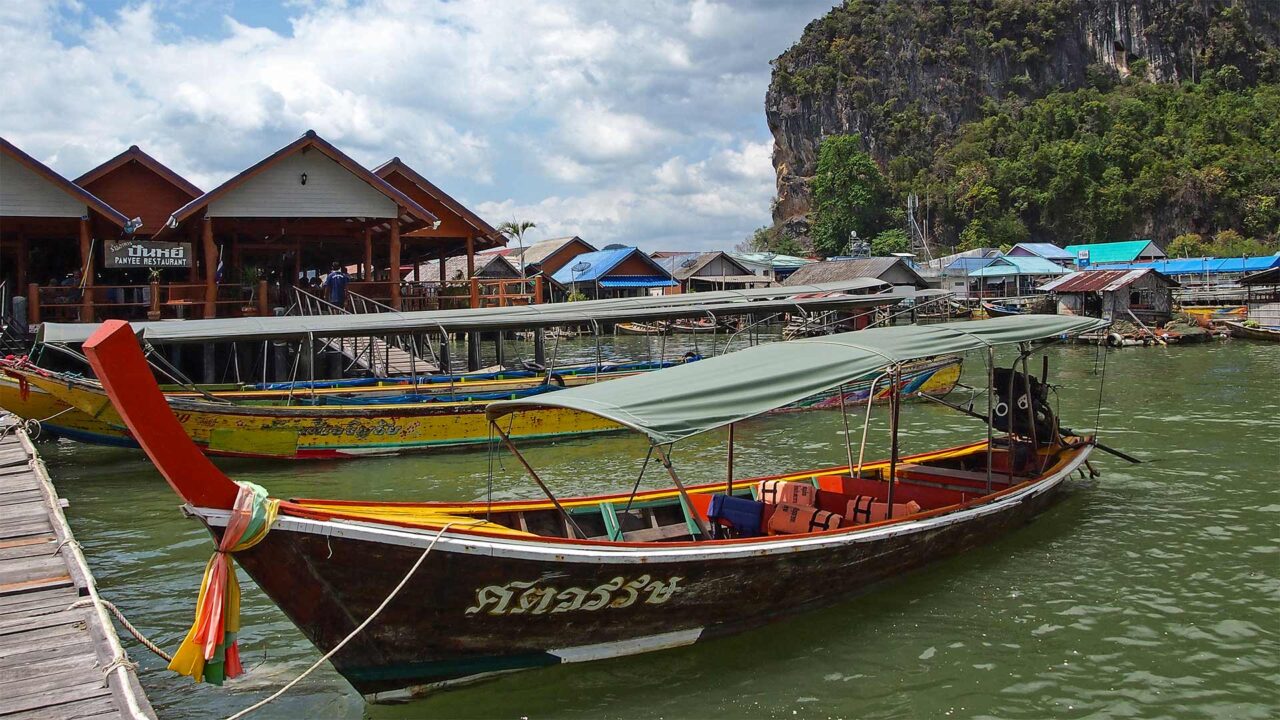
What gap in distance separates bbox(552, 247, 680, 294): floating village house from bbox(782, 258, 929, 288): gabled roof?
697 centimetres

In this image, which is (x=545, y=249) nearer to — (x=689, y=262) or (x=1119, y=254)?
(x=689, y=262)

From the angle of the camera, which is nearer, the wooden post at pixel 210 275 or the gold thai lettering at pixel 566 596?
the gold thai lettering at pixel 566 596

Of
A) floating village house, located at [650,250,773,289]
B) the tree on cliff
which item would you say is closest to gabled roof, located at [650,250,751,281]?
floating village house, located at [650,250,773,289]

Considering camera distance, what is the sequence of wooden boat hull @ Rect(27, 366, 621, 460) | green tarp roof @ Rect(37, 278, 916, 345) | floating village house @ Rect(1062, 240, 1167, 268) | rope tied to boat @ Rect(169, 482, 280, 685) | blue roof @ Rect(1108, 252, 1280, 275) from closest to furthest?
rope tied to boat @ Rect(169, 482, 280, 685) < wooden boat hull @ Rect(27, 366, 621, 460) < green tarp roof @ Rect(37, 278, 916, 345) < blue roof @ Rect(1108, 252, 1280, 275) < floating village house @ Rect(1062, 240, 1167, 268)

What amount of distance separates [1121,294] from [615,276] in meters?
24.0

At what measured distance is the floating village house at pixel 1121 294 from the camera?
36000 mm

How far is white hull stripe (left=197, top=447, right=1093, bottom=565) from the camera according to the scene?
544cm

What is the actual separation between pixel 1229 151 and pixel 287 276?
68.5 meters

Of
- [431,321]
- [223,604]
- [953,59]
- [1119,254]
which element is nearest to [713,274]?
[1119,254]

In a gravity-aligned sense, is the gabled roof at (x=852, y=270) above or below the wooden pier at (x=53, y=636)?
above

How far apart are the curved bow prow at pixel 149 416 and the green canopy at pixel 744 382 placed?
2.14 metres

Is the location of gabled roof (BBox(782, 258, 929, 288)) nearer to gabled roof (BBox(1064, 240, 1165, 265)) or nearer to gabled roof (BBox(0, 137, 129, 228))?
gabled roof (BBox(1064, 240, 1165, 265))

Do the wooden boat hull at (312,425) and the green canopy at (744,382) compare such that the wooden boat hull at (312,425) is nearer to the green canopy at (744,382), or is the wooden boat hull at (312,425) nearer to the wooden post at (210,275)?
the wooden post at (210,275)

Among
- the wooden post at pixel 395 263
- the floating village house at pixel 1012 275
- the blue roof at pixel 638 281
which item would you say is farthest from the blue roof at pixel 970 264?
the wooden post at pixel 395 263
